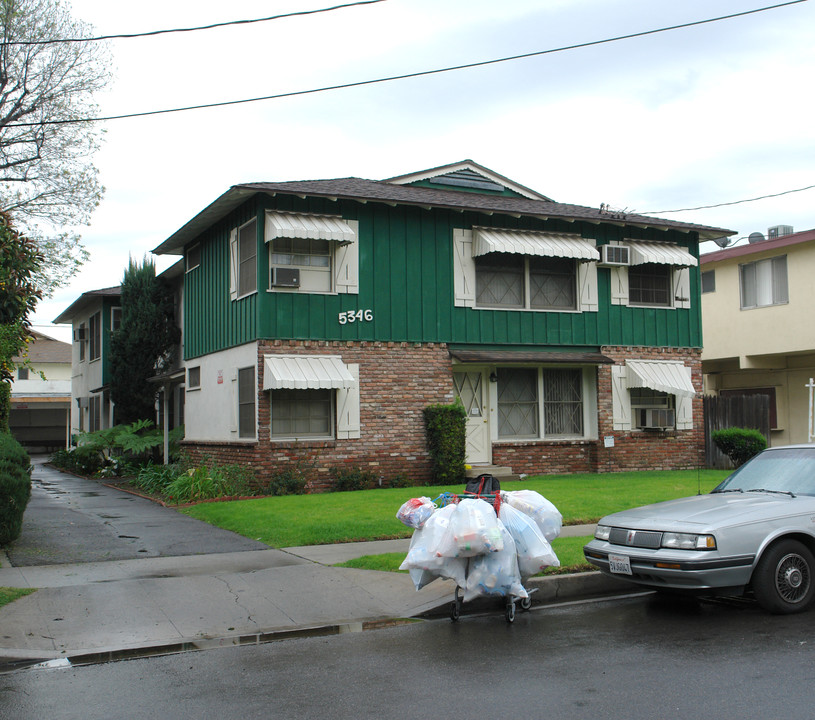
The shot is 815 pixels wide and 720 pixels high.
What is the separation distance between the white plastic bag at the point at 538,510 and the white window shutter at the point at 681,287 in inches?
590

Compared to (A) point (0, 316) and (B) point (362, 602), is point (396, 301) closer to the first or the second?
(A) point (0, 316)

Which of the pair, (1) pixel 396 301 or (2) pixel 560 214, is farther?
(2) pixel 560 214

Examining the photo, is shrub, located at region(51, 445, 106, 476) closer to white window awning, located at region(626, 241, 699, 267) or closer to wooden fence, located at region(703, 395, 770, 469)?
white window awning, located at region(626, 241, 699, 267)

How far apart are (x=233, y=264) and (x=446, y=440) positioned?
19.0ft

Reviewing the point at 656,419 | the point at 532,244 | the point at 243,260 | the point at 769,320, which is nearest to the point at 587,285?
the point at 532,244

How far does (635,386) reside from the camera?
20.4 meters

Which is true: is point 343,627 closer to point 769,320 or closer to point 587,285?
point 587,285

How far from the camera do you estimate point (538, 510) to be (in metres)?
7.77

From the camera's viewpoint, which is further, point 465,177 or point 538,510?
point 465,177

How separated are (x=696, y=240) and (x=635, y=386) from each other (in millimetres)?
4205

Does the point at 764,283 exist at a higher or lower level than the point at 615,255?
higher

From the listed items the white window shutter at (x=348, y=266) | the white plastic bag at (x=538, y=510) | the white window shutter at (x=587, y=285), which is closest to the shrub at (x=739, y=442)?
the white window shutter at (x=587, y=285)

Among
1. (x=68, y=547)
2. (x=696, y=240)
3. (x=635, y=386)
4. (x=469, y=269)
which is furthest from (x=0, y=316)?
(x=696, y=240)

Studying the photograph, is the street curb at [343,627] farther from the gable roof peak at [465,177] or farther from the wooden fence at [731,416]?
the gable roof peak at [465,177]
